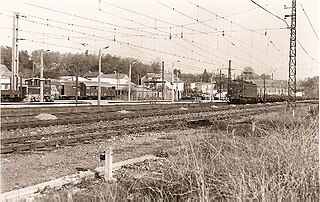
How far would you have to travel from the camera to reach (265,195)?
5453mm

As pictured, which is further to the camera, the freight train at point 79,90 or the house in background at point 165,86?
the house in background at point 165,86

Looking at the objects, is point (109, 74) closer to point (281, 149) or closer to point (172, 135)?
point (172, 135)

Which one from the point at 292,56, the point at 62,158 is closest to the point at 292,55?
the point at 292,56

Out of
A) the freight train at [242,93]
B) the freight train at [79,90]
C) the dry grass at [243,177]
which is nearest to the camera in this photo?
the dry grass at [243,177]

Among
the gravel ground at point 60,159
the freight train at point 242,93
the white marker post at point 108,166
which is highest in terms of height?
the freight train at point 242,93

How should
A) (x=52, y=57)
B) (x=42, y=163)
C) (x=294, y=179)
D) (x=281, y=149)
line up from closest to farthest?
(x=294, y=179)
(x=281, y=149)
(x=42, y=163)
(x=52, y=57)

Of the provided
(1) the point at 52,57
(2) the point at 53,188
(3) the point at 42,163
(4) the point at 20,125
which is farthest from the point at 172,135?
(1) the point at 52,57

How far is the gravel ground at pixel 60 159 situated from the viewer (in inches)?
340

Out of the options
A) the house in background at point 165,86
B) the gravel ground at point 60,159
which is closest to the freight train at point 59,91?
the house in background at point 165,86

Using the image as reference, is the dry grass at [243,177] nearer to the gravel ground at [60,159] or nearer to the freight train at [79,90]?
the gravel ground at [60,159]

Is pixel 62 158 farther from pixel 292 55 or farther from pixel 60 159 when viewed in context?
pixel 292 55

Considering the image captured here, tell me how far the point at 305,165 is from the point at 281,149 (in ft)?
2.16

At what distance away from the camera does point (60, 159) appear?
10.9m

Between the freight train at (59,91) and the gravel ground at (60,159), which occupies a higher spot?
the freight train at (59,91)
